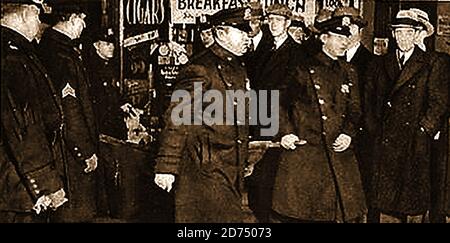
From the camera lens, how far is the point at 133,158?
135 inches

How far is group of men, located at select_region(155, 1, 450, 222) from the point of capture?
3.40m

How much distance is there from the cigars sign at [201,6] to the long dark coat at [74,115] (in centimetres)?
37

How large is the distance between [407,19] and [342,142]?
491 mm

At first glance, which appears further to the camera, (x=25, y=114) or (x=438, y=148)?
(x=438, y=148)

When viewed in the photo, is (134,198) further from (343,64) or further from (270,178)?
(343,64)

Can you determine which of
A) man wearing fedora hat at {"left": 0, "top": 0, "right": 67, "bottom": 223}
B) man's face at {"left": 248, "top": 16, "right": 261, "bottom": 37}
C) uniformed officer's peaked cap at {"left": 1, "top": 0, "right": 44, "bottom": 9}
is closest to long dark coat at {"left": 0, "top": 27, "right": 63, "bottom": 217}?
man wearing fedora hat at {"left": 0, "top": 0, "right": 67, "bottom": 223}

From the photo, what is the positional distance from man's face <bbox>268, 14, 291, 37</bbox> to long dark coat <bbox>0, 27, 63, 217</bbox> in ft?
2.62

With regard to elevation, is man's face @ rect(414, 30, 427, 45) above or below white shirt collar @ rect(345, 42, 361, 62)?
above

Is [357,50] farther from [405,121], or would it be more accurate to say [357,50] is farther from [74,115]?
[74,115]

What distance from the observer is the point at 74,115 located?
3391 mm

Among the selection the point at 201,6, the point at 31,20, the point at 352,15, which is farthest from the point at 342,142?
the point at 31,20

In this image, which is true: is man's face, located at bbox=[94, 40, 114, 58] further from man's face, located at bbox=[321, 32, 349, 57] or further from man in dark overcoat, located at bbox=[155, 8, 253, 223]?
man's face, located at bbox=[321, 32, 349, 57]

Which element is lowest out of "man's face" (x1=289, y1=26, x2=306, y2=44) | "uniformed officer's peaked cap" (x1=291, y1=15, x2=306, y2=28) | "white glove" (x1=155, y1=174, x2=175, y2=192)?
"white glove" (x1=155, y1=174, x2=175, y2=192)
